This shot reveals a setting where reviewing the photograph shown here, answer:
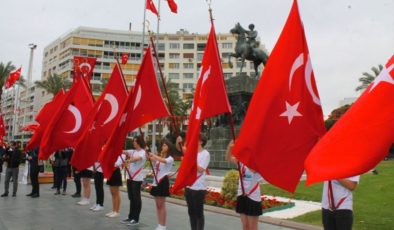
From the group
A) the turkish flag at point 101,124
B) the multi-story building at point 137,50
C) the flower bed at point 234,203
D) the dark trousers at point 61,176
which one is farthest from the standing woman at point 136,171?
the multi-story building at point 137,50

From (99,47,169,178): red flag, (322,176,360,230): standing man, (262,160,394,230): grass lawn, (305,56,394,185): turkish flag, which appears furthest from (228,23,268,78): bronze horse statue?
(305,56,394,185): turkish flag

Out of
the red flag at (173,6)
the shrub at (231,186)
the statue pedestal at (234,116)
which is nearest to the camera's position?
the shrub at (231,186)

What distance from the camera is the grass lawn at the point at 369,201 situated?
9.23 meters

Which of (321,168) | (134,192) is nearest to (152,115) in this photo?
(134,192)

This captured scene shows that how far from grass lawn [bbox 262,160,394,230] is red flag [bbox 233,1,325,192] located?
4816mm

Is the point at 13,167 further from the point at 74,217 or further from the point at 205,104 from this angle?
the point at 205,104

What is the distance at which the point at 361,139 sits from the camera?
3.58 m

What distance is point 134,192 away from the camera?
8.79 meters

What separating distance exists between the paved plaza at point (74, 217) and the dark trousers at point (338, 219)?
4.39 metres

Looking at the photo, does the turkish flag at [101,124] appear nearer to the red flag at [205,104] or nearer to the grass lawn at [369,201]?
the red flag at [205,104]

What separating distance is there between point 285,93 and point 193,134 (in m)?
1.51

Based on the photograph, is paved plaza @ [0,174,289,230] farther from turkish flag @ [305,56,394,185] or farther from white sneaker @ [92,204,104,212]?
turkish flag @ [305,56,394,185]

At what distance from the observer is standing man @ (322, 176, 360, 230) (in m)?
4.71

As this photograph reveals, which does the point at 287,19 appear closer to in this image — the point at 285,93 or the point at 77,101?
the point at 285,93
